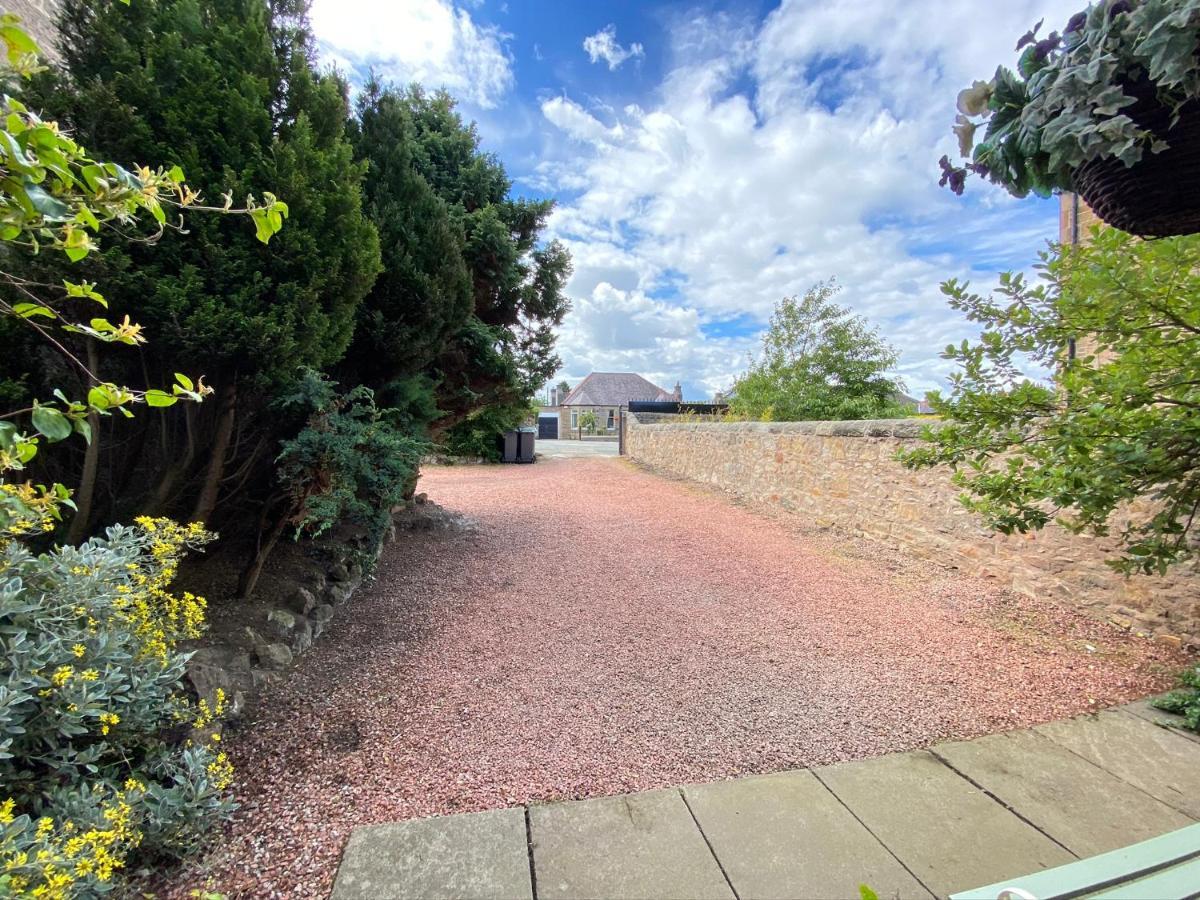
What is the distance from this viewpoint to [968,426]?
262 cm

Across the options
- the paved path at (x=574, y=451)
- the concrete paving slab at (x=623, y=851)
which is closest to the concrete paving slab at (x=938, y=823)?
the concrete paving slab at (x=623, y=851)

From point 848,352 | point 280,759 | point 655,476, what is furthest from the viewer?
point 655,476

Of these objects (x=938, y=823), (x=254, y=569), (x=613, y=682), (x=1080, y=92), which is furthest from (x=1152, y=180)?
(x=254, y=569)

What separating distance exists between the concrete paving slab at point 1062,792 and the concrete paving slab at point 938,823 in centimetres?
8

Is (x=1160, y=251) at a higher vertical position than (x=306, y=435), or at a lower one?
higher

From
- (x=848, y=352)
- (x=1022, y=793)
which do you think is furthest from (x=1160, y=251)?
(x=848, y=352)

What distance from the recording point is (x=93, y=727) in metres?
1.51

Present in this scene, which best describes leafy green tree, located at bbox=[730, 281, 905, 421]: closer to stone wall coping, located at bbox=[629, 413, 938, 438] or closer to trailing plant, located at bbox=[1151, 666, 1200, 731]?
stone wall coping, located at bbox=[629, 413, 938, 438]

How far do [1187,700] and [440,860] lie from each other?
3412mm

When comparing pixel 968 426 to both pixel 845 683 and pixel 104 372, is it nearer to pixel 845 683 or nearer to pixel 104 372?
pixel 845 683

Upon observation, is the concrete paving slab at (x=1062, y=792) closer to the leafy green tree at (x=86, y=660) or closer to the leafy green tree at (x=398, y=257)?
the leafy green tree at (x=86, y=660)

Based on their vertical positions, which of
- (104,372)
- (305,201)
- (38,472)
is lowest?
(38,472)

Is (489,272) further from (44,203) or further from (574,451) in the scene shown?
(574,451)

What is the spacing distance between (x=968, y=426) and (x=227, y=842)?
3.62 meters
